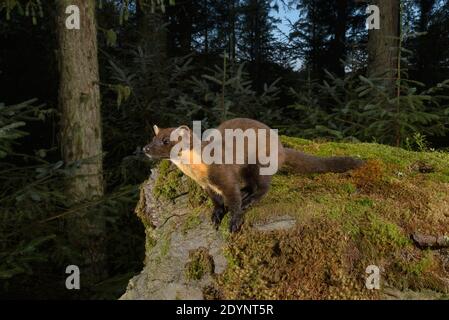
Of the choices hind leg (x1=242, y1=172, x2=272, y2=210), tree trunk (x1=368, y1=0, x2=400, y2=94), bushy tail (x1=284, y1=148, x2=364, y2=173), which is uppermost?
tree trunk (x1=368, y1=0, x2=400, y2=94)

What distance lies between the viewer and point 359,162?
3764 millimetres

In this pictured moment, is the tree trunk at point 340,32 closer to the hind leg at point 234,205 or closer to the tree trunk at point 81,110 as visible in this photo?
the tree trunk at point 81,110

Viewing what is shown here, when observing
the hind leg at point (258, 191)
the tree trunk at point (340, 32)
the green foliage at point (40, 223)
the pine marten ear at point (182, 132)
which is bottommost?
the green foliage at point (40, 223)

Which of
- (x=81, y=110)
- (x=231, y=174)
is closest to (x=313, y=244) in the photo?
(x=231, y=174)

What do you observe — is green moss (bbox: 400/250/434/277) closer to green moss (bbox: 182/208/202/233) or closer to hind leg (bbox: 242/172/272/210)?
hind leg (bbox: 242/172/272/210)

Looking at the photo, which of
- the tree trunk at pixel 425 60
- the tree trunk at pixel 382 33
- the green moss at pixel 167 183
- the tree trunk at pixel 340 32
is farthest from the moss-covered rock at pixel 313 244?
the tree trunk at pixel 340 32

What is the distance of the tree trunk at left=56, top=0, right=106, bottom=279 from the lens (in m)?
6.87

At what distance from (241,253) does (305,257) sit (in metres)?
0.39

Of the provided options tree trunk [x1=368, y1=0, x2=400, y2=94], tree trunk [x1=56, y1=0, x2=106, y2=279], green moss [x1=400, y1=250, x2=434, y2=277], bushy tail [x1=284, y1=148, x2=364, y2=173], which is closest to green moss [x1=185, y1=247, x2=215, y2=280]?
green moss [x1=400, y1=250, x2=434, y2=277]

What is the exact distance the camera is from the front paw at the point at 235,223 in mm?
3000

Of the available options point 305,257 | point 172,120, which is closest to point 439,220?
point 305,257

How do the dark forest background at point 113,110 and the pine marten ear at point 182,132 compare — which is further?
the dark forest background at point 113,110

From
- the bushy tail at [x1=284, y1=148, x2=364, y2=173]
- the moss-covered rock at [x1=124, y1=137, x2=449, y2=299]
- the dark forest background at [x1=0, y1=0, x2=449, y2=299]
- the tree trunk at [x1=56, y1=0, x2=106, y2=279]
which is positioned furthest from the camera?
the tree trunk at [x1=56, y1=0, x2=106, y2=279]

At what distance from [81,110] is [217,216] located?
4437 millimetres
